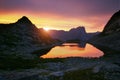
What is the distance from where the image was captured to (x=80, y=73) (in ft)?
145

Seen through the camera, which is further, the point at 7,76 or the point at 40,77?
the point at 7,76

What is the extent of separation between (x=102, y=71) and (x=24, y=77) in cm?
1602

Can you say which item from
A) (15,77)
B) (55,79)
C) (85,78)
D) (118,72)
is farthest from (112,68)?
(15,77)

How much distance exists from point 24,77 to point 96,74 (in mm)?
14605

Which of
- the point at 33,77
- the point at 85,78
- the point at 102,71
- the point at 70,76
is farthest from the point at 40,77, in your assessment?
the point at 102,71

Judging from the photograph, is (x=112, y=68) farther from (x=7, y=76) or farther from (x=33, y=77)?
(x=7, y=76)

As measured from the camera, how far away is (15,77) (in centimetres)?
4588

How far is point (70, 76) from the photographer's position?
4300 cm

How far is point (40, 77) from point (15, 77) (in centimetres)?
604

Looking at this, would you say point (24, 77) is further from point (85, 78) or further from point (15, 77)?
point (85, 78)

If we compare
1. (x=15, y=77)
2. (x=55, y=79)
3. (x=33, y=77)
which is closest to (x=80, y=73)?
(x=55, y=79)

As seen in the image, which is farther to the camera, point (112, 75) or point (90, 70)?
point (90, 70)

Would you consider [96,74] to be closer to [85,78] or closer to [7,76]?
[85,78]

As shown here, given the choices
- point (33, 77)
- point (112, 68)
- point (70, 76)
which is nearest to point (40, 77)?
point (33, 77)
